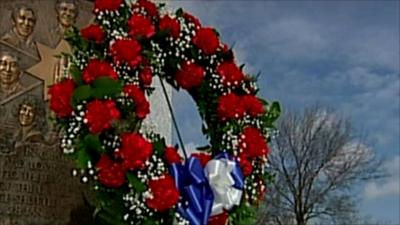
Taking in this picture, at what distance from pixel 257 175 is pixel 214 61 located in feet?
1.77

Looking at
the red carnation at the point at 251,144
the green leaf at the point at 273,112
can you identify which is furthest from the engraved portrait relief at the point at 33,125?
the green leaf at the point at 273,112

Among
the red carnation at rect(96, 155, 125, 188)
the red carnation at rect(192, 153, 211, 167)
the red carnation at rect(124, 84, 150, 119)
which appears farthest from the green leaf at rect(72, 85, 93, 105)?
the red carnation at rect(192, 153, 211, 167)

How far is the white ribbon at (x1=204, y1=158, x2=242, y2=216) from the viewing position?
2.93 meters

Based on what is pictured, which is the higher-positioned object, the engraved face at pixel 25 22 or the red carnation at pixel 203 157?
the engraved face at pixel 25 22

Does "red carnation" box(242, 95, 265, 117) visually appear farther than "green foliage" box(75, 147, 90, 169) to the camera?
Yes

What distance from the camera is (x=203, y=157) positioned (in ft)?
10.0

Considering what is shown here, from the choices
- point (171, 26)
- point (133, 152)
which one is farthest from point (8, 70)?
point (133, 152)

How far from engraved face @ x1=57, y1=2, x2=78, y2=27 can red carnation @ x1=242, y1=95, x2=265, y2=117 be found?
930 millimetres

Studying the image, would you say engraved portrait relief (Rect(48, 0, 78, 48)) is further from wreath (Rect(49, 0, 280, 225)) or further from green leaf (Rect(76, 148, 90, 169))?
green leaf (Rect(76, 148, 90, 169))

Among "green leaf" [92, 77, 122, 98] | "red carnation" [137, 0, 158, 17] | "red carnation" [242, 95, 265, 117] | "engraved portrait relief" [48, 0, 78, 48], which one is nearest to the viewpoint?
"green leaf" [92, 77, 122, 98]

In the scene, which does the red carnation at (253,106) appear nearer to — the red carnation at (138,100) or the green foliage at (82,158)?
the red carnation at (138,100)

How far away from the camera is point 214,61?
3309 millimetres

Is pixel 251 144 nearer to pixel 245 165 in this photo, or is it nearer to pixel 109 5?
pixel 245 165

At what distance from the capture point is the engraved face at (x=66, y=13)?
11.5 ft
